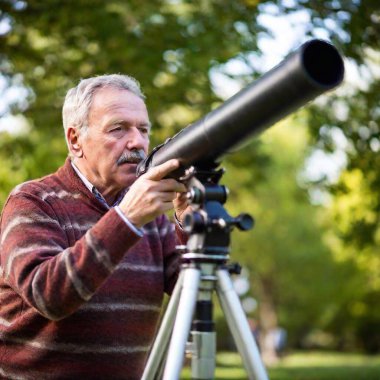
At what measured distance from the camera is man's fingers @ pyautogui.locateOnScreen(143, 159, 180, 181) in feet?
8.21

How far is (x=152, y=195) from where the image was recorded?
2.52 meters

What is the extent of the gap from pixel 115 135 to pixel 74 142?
357mm

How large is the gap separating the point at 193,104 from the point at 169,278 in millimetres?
7548

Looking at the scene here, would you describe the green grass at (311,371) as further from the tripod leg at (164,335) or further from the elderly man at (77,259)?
the tripod leg at (164,335)

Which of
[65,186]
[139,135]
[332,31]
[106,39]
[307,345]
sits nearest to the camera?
[139,135]

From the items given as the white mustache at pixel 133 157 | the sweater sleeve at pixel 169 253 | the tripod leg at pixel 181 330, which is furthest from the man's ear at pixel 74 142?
the tripod leg at pixel 181 330

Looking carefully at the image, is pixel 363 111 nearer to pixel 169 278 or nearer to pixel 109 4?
pixel 109 4

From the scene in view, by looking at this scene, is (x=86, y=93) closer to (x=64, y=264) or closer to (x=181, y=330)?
(x=64, y=264)

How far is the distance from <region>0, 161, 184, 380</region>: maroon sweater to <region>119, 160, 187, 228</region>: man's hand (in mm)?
59

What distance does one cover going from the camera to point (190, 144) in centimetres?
253

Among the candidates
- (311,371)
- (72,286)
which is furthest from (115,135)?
(311,371)

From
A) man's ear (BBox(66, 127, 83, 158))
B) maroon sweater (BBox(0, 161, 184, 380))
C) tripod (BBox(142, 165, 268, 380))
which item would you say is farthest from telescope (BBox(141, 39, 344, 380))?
man's ear (BBox(66, 127, 83, 158))

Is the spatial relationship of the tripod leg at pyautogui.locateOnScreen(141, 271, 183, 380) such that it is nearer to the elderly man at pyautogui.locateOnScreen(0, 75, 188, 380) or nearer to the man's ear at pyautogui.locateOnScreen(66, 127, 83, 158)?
the elderly man at pyautogui.locateOnScreen(0, 75, 188, 380)

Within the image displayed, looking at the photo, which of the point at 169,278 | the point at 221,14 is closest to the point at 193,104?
the point at 221,14
